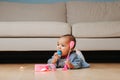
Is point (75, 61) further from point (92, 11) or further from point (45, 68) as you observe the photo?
point (92, 11)

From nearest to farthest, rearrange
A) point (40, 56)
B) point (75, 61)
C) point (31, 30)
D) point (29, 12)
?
point (75, 61) < point (31, 30) < point (40, 56) < point (29, 12)

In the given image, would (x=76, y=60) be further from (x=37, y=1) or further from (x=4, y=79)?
(x=37, y=1)

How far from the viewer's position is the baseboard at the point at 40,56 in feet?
10.4

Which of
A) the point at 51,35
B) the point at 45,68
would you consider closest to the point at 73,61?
the point at 45,68

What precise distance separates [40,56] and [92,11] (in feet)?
2.85

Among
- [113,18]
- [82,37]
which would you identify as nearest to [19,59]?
[82,37]

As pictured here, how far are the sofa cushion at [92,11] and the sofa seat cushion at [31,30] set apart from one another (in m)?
0.69

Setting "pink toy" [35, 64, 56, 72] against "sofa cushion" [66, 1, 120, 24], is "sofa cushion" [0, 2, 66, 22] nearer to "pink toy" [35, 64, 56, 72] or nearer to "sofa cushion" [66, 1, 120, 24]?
"sofa cushion" [66, 1, 120, 24]

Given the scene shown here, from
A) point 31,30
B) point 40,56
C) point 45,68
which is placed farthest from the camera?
point 40,56

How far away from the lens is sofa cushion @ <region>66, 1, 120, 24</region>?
11.8 feet

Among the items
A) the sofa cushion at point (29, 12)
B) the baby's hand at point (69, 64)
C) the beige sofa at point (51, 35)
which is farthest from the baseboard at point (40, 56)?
the baby's hand at point (69, 64)

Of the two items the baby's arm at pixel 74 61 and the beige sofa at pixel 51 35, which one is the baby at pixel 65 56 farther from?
the beige sofa at pixel 51 35

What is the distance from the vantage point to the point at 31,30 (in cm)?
292

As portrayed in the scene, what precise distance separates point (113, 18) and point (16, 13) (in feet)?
3.70
